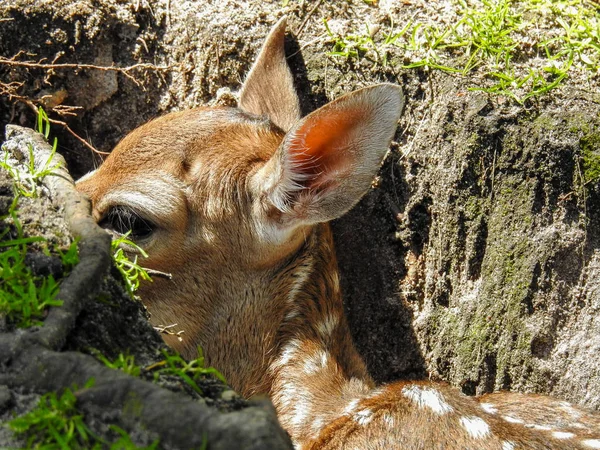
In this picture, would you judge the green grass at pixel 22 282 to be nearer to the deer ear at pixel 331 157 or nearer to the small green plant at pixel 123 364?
the small green plant at pixel 123 364

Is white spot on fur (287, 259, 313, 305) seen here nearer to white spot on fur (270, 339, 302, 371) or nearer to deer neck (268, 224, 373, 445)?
deer neck (268, 224, 373, 445)

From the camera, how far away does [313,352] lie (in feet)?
13.3

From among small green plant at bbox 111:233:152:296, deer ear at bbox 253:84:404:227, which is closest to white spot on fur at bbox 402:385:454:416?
deer ear at bbox 253:84:404:227

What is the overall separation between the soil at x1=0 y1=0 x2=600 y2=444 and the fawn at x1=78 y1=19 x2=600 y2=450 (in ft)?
1.64

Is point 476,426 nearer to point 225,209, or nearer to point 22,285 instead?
point 225,209

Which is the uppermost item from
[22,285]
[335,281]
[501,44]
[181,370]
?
[501,44]

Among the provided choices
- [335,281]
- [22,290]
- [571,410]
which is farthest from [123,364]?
[571,410]

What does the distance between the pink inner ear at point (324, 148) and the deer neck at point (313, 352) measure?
49cm

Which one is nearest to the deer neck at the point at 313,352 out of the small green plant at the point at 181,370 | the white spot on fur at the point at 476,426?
the white spot on fur at the point at 476,426

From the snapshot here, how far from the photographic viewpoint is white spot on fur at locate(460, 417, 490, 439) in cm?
352

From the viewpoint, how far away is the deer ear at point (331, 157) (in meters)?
3.60

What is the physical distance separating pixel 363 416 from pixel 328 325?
26.2 inches

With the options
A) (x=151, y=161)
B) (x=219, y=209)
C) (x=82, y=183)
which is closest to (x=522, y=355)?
(x=219, y=209)

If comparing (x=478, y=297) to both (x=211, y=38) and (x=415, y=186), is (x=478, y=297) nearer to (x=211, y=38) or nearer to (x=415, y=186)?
(x=415, y=186)
